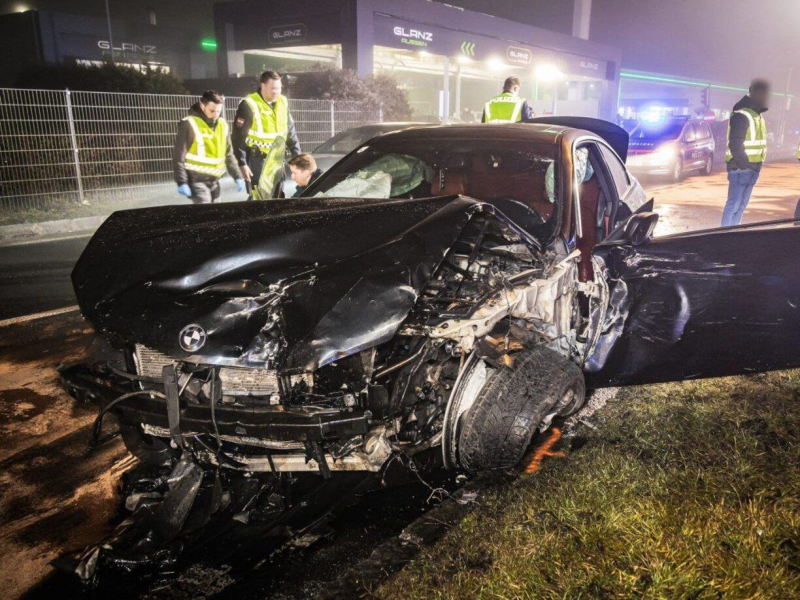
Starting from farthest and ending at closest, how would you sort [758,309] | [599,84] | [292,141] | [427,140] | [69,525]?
1. [599,84]
2. [292,141]
3. [427,140]
4. [758,309]
5. [69,525]

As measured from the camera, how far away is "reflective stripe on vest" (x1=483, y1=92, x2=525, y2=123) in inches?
299

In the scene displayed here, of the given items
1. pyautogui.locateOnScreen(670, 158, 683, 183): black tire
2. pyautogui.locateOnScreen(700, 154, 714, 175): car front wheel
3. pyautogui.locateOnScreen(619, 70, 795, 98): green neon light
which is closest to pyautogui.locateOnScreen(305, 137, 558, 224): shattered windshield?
pyautogui.locateOnScreen(670, 158, 683, 183): black tire

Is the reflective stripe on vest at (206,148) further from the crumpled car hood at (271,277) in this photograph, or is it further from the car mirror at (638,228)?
the car mirror at (638,228)

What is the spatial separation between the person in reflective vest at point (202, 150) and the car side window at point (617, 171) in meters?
3.97

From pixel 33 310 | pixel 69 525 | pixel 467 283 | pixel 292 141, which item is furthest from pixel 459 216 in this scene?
pixel 292 141

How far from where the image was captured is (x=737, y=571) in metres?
2.16

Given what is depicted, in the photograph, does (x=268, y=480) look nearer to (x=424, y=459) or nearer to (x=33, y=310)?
(x=424, y=459)

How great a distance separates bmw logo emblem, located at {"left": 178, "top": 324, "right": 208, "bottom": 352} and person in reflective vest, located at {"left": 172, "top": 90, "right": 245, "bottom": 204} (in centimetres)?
458

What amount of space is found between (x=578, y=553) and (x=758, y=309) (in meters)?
1.92

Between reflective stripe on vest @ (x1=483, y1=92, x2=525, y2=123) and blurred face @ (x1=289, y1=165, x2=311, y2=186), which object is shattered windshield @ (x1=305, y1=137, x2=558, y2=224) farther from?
reflective stripe on vest @ (x1=483, y1=92, x2=525, y2=123)

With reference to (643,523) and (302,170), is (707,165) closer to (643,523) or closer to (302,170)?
(302,170)

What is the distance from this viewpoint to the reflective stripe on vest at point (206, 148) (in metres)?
6.62

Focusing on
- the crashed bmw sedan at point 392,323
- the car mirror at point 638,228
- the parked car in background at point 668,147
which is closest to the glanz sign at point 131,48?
the parked car in background at point 668,147

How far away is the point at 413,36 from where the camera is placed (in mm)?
22219
